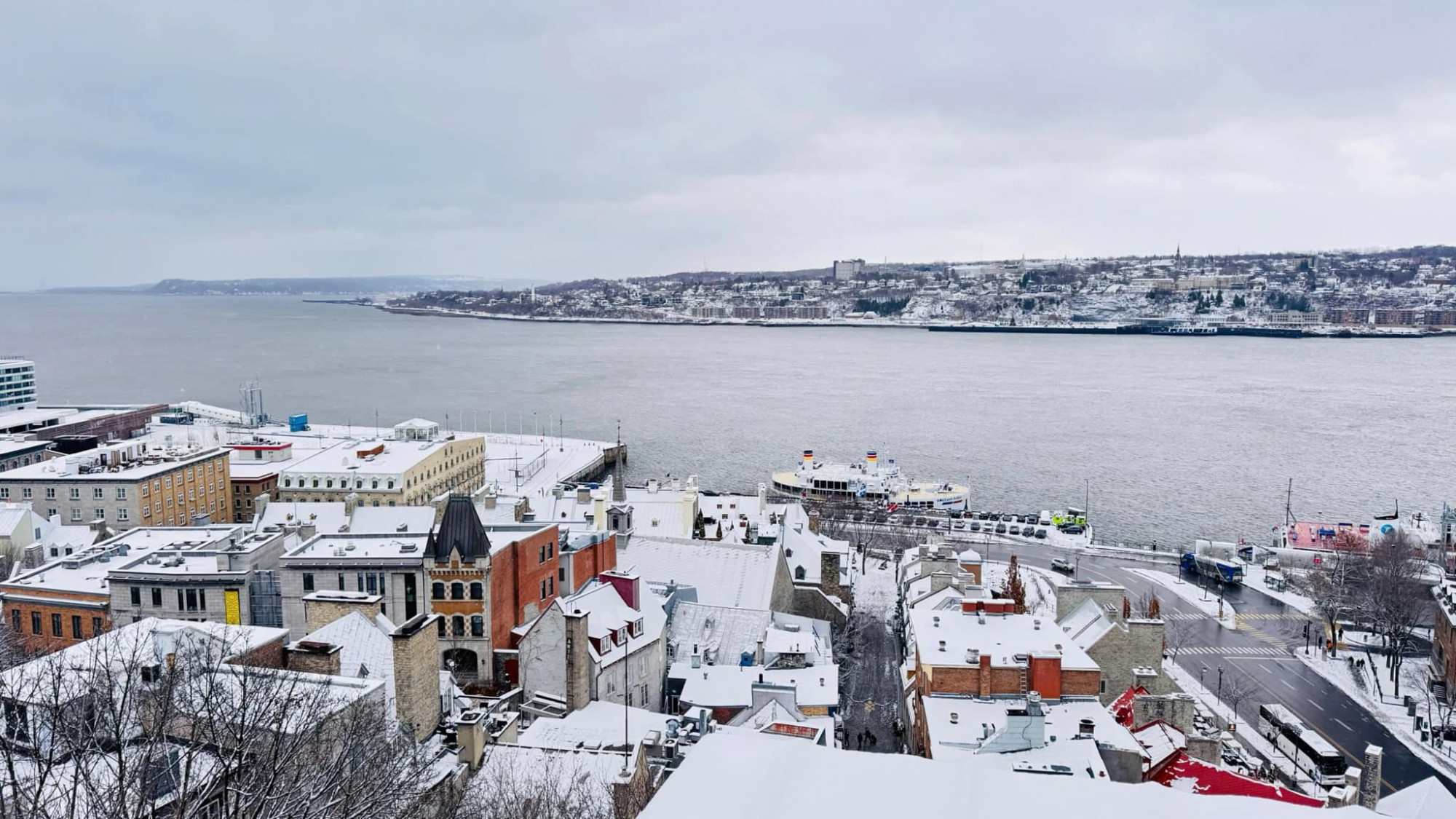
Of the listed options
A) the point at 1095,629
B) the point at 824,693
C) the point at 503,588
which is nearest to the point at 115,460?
the point at 503,588

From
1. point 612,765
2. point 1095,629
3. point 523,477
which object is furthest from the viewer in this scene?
point 523,477

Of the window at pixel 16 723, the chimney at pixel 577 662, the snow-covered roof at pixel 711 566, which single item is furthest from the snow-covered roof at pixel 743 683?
the window at pixel 16 723

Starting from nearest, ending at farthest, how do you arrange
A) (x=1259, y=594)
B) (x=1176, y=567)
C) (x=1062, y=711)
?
(x=1062, y=711)
(x=1259, y=594)
(x=1176, y=567)

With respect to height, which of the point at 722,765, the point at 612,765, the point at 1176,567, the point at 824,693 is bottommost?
the point at 1176,567

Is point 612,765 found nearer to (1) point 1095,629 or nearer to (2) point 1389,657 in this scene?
(1) point 1095,629

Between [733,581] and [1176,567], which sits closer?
[733,581]

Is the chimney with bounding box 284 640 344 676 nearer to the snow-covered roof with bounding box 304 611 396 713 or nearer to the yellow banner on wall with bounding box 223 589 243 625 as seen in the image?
the snow-covered roof with bounding box 304 611 396 713

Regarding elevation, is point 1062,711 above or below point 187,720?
below
